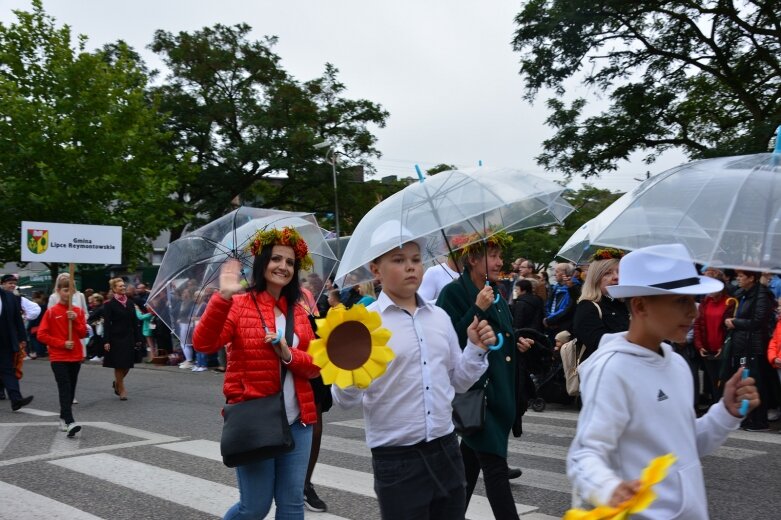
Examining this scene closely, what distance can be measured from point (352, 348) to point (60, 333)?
768cm

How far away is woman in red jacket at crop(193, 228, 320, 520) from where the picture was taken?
367 centimetres

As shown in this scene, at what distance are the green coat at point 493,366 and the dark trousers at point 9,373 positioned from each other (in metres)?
8.79

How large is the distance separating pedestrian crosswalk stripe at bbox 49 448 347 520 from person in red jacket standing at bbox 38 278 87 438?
1.40 m

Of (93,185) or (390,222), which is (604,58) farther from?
(390,222)

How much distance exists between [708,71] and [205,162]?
23.4 metres

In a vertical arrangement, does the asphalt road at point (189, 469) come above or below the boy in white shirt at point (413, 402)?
below

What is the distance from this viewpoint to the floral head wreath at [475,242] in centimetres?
436

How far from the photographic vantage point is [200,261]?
5.17m

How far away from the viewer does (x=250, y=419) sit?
3619 mm

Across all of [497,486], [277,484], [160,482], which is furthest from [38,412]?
[497,486]

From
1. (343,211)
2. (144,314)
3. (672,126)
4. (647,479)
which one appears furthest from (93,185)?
(647,479)

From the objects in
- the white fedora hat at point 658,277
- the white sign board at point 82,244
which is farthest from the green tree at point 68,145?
the white fedora hat at point 658,277

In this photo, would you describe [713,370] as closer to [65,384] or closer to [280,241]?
[280,241]

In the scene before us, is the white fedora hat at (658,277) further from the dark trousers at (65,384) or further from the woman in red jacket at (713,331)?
the dark trousers at (65,384)
